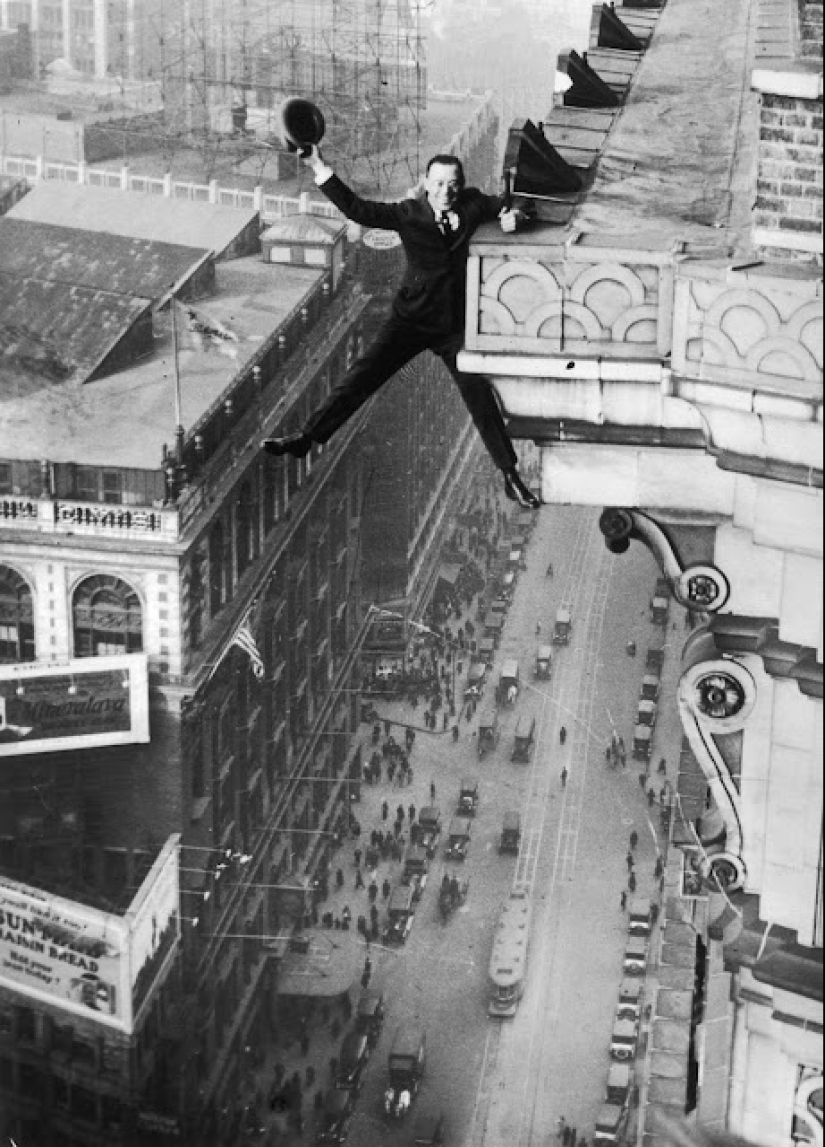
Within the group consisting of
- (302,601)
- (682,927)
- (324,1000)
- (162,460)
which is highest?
(682,927)

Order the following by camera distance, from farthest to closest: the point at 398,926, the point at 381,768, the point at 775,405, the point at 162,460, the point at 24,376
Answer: the point at 381,768
the point at 398,926
the point at 24,376
the point at 162,460
the point at 775,405

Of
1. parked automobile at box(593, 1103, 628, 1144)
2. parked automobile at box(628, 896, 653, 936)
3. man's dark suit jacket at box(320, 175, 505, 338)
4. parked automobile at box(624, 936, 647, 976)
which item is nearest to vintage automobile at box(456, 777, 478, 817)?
parked automobile at box(628, 896, 653, 936)

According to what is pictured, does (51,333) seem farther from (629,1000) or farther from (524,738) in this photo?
(524,738)

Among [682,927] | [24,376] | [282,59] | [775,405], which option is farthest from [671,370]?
[282,59]

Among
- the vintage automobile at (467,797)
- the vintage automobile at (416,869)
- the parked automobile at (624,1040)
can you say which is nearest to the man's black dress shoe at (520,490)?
the parked automobile at (624,1040)

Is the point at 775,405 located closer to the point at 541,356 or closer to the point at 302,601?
the point at 541,356

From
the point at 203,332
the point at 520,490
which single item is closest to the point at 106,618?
the point at 203,332

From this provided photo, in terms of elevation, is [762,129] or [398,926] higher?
[762,129]

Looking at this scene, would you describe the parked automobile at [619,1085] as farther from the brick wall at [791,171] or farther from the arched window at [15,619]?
the brick wall at [791,171]
